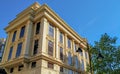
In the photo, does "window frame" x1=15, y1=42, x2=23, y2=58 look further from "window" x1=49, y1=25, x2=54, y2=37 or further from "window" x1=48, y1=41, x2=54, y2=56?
"window" x1=49, y1=25, x2=54, y2=37

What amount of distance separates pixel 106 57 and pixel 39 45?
11.1m

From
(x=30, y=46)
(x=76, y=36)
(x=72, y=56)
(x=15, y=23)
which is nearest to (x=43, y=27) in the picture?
(x=30, y=46)

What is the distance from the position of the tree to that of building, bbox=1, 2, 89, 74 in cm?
483

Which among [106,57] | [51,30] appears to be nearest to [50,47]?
[51,30]

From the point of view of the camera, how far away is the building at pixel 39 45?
19406mm

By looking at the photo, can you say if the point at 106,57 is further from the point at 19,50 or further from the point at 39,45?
the point at 19,50

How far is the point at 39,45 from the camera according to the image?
20000 mm

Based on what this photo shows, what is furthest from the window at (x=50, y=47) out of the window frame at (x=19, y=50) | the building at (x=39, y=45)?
the window frame at (x=19, y=50)

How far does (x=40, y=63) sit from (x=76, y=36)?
47.0 ft

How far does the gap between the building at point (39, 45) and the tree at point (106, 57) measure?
4.83 meters

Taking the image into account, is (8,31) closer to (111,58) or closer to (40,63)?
(40,63)

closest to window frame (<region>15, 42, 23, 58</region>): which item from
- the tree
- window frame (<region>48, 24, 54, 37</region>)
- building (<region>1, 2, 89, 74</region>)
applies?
building (<region>1, 2, 89, 74</region>)

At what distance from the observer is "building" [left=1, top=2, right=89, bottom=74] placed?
19406 millimetres

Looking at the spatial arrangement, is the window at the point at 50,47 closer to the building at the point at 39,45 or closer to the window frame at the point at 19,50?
the building at the point at 39,45
